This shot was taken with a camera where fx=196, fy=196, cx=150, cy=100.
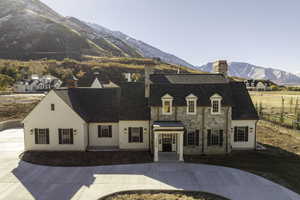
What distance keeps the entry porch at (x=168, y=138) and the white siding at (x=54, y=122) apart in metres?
7.22

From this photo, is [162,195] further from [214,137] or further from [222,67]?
[222,67]

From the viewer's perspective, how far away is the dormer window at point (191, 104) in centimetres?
1821

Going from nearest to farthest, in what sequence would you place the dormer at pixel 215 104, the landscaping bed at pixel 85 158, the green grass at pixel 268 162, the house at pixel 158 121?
1. the green grass at pixel 268 162
2. the landscaping bed at pixel 85 158
3. the dormer at pixel 215 104
4. the house at pixel 158 121

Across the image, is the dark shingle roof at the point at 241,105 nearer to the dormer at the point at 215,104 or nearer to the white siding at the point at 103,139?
the dormer at the point at 215,104

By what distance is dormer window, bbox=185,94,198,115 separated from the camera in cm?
1821

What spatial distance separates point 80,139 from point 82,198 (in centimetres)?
822

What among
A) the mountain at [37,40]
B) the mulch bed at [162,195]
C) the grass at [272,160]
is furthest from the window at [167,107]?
the mountain at [37,40]

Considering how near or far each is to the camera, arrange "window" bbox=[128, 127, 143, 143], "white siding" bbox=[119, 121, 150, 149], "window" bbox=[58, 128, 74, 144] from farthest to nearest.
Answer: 1. "window" bbox=[128, 127, 143, 143]
2. "white siding" bbox=[119, 121, 150, 149]
3. "window" bbox=[58, 128, 74, 144]

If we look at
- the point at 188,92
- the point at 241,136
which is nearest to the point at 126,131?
the point at 188,92

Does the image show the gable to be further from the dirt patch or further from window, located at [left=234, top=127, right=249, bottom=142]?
the dirt patch

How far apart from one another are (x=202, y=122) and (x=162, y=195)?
8.62m

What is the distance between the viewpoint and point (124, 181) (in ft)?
44.1

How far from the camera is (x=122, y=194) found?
39.2ft

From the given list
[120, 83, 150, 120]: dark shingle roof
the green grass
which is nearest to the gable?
[120, 83, 150, 120]: dark shingle roof
